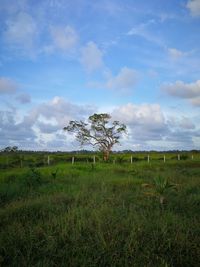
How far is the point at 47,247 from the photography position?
518 cm

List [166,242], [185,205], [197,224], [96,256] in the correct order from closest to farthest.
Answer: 1. [96,256]
2. [166,242]
3. [197,224]
4. [185,205]

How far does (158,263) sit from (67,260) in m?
1.53

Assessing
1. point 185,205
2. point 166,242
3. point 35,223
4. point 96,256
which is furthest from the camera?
point 185,205

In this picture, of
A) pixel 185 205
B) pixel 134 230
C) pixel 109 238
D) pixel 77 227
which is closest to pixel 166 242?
pixel 134 230

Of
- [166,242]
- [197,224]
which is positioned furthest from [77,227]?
[197,224]

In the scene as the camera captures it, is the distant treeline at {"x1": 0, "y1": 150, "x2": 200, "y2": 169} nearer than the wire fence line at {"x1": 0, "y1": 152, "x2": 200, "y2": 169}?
No

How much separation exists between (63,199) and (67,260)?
464 cm

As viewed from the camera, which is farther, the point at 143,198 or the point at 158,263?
the point at 143,198

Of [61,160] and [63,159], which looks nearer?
[61,160]

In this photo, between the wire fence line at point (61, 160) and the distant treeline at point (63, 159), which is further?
the distant treeline at point (63, 159)

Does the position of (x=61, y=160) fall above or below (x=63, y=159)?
below

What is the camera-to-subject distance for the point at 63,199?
9438mm

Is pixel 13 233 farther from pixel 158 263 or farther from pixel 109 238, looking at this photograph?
pixel 158 263

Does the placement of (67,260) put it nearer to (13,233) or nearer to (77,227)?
(77,227)
